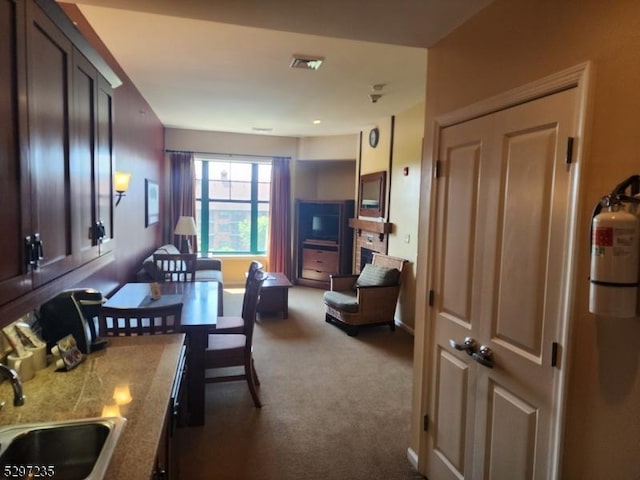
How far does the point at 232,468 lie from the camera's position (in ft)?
7.60

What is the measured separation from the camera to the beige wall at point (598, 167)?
1175mm

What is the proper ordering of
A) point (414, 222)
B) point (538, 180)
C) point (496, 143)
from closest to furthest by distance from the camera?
point (538, 180) → point (496, 143) → point (414, 222)

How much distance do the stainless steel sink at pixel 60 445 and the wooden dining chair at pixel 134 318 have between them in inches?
35.6

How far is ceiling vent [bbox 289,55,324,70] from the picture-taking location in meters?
3.29

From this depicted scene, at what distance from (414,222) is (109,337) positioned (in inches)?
138

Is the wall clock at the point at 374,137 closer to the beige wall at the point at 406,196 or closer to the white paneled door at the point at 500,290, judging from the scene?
the beige wall at the point at 406,196

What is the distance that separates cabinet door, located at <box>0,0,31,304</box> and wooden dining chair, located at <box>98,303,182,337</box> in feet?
3.64

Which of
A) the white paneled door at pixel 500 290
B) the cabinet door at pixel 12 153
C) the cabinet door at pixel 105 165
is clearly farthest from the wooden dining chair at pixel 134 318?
the white paneled door at pixel 500 290

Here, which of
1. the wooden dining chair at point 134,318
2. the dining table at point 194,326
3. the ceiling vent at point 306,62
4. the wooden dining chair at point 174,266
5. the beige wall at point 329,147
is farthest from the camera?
the beige wall at point 329,147

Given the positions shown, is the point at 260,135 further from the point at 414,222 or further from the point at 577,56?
the point at 577,56

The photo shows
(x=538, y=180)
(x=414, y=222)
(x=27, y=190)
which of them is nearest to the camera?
(x=27, y=190)

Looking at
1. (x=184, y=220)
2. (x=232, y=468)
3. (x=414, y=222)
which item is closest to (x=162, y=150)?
(x=184, y=220)

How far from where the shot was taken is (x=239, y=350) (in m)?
2.96

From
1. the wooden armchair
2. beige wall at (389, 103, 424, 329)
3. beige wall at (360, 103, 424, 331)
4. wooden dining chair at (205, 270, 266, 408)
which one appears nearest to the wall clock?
beige wall at (360, 103, 424, 331)
